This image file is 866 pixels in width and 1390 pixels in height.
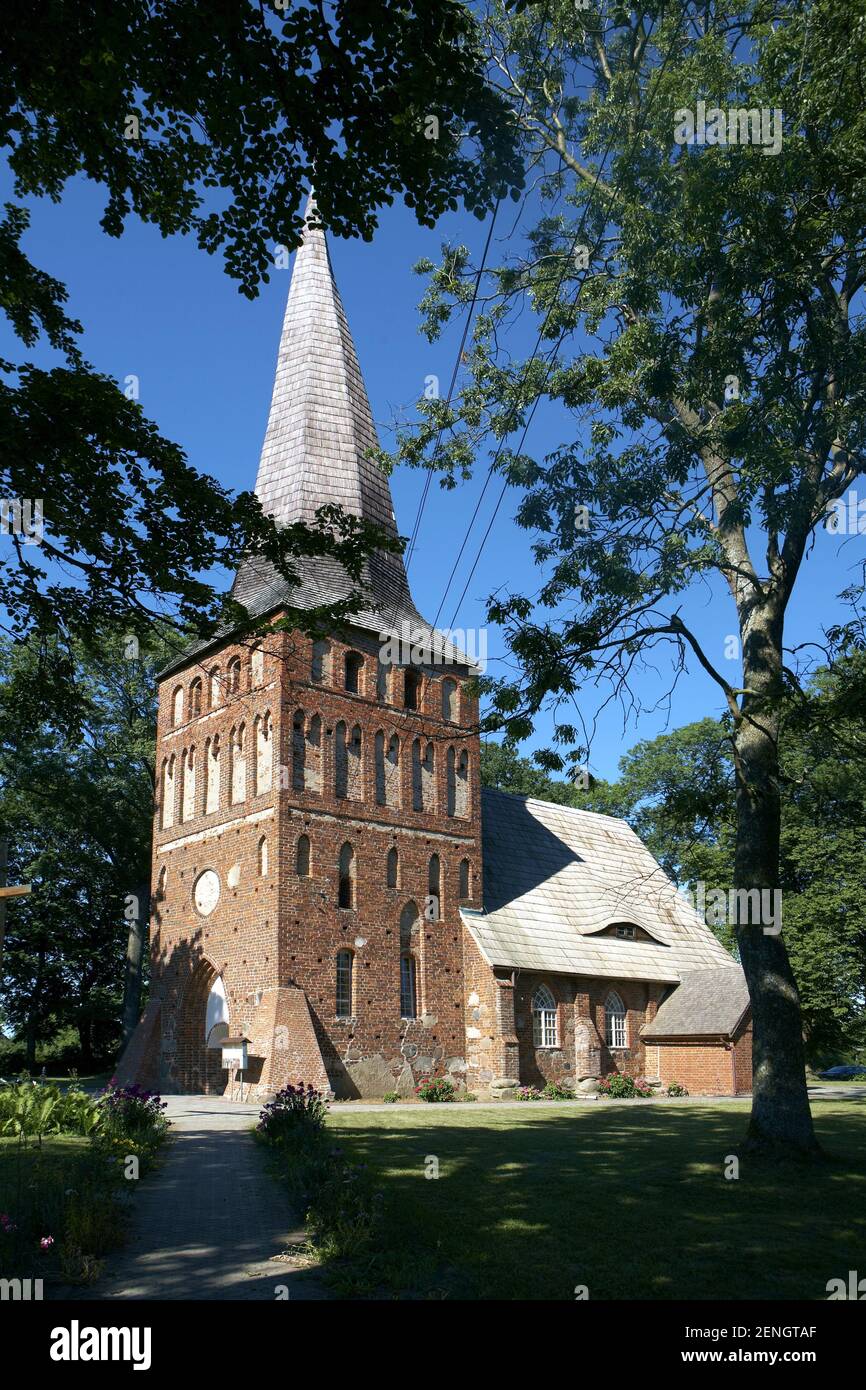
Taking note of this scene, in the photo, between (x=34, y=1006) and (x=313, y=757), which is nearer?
(x=313, y=757)

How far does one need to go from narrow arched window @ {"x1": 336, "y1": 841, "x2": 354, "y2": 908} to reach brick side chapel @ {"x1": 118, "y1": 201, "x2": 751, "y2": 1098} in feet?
0.17

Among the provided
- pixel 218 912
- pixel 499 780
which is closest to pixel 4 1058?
pixel 218 912

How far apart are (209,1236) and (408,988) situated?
19576 mm

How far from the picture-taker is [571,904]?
113 ft

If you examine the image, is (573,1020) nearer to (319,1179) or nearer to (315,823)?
(315,823)

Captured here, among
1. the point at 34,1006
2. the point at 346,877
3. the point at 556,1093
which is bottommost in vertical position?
the point at 556,1093

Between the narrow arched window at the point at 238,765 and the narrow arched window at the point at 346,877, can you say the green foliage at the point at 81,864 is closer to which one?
the narrow arched window at the point at 238,765

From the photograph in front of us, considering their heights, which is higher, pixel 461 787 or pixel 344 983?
pixel 461 787

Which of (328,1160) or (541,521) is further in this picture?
(541,521)

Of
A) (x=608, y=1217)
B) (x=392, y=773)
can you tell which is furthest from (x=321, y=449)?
(x=608, y=1217)

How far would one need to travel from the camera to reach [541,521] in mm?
15305

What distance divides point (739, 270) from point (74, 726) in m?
9.91

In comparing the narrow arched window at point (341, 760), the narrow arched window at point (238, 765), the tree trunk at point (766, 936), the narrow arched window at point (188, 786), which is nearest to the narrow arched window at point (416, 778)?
the narrow arched window at point (341, 760)
